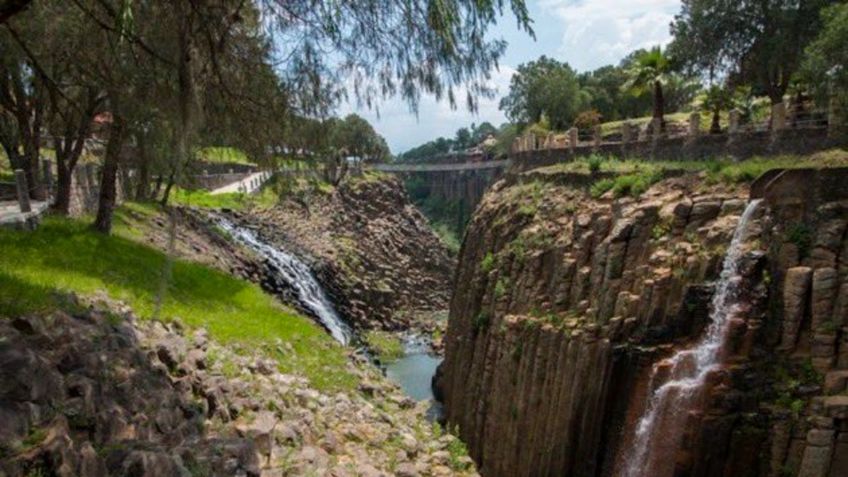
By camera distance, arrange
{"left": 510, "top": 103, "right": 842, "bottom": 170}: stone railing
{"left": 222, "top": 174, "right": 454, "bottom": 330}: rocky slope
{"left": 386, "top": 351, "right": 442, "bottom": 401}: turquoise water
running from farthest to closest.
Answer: {"left": 222, "top": 174, "right": 454, "bottom": 330}: rocky slope, {"left": 386, "top": 351, "right": 442, "bottom": 401}: turquoise water, {"left": 510, "top": 103, "right": 842, "bottom": 170}: stone railing

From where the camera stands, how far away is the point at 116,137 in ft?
61.6

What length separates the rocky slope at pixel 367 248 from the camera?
41125 mm

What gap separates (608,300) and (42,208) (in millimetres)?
15342

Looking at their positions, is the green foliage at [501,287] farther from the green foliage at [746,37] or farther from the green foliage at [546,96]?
the green foliage at [546,96]

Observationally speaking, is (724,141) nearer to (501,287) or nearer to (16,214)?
(501,287)

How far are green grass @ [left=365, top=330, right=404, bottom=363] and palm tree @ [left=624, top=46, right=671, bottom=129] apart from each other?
16838 millimetres

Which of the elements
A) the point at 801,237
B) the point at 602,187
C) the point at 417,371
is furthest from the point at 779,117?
the point at 417,371

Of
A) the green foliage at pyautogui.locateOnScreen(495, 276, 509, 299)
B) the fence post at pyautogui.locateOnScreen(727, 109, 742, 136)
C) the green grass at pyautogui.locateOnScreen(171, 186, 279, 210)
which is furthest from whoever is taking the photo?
the green grass at pyautogui.locateOnScreen(171, 186, 279, 210)

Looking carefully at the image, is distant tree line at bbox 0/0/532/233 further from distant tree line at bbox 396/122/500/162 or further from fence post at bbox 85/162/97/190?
distant tree line at bbox 396/122/500/162

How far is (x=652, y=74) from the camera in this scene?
29.7m

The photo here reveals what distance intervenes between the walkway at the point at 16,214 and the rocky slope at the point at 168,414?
Result: 6.32m

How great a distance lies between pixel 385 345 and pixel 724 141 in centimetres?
2125

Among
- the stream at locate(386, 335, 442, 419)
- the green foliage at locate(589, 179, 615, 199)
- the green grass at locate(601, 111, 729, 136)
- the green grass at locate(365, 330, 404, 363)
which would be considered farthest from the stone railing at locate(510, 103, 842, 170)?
the green grass at locate(365, 330, 404, 363)

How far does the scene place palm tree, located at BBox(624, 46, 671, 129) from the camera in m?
29.4
